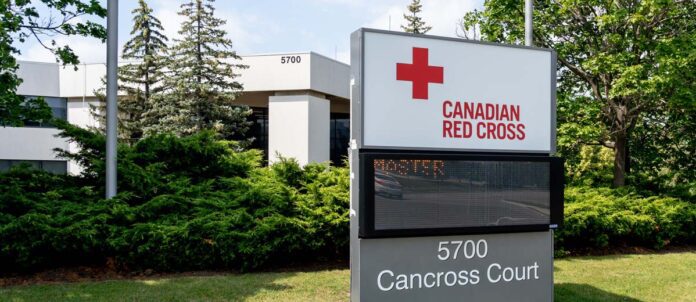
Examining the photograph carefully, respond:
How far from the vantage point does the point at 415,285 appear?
19.3 ft

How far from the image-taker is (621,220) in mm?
12000

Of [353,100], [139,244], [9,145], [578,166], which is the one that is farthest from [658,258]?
[9,145]

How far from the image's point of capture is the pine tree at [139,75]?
30.6m

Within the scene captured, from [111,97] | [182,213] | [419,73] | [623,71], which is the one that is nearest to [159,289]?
[182,213]

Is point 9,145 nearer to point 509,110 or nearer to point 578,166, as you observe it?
point 578,166

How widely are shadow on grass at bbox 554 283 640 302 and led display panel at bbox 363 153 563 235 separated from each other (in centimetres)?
201

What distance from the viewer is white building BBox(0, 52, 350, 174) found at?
30.8 meters

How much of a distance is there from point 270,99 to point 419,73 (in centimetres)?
2628

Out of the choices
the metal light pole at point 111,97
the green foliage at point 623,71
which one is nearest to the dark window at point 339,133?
the green foliage at point 623,71

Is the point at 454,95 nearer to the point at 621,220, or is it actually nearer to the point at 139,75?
the point at 621,220

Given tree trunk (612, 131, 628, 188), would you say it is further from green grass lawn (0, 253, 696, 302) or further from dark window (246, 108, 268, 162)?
dark window (246, 108, 268, 162)

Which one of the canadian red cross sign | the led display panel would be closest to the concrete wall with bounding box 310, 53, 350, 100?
the canadian red cross sign

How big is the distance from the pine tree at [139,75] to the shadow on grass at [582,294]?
84.3 feet

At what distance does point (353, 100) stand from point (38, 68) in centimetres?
3333
